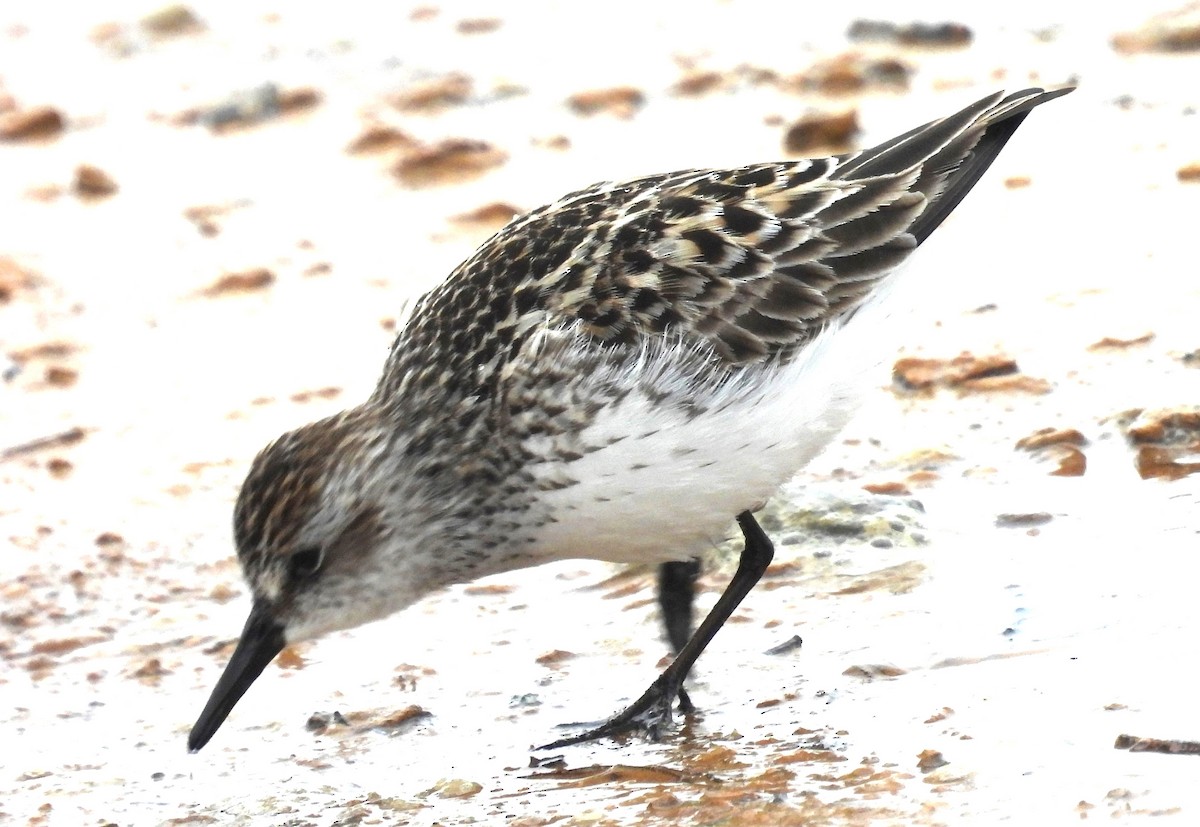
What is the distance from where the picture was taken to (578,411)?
5.14m

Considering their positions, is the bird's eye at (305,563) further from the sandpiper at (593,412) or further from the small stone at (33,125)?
the small stone at (33,125)

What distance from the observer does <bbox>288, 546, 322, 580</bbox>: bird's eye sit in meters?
5.37

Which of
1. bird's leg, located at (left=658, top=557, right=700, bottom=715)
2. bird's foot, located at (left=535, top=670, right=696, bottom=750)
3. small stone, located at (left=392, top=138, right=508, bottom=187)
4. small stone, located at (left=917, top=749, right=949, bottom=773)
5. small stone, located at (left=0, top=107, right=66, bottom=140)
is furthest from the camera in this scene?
small stone, located at (left=0, top=107, right=66, bottom=140)

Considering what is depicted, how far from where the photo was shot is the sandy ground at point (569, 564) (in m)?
4.96

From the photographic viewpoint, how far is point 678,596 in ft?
19.0

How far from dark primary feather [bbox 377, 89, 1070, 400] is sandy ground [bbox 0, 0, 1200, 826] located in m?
0.37

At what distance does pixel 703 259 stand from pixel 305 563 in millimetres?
1360

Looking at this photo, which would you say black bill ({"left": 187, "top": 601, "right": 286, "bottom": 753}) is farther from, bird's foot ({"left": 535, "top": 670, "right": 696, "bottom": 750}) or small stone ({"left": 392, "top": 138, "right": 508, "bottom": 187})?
small stone ({"left": 392, "top": 138, "right": 508, "bottom": 187})

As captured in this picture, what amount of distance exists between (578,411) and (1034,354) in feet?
8.96

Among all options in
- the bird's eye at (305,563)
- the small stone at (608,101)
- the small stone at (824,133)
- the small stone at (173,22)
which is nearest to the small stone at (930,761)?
the bird's eye at (305,563)

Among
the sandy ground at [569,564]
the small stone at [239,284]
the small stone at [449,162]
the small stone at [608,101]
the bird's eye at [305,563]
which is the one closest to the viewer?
the sandy ground at [569,564]

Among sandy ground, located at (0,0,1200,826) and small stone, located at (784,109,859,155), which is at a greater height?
small stone, located at (784,109,859,155)

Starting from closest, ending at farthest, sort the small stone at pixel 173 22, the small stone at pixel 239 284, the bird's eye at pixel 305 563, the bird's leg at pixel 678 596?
the bird's eye at pixel 305 563 → the bird's leg at pixel 678 596 → the small stone at pixel 239 284 → the small stone at pixel 173 22

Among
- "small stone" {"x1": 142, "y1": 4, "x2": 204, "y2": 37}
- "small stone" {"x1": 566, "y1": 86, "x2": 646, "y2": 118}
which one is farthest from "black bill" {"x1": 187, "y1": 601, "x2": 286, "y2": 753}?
"small stone" {"x1": 142, "y1": 4, "x2": 204, "y2": 37}
